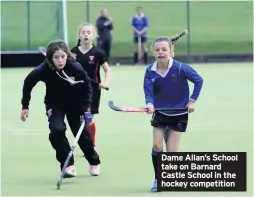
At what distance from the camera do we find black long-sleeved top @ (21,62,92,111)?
1002 centimetres

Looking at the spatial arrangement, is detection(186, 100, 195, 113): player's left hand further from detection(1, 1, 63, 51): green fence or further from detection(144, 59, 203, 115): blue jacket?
detection(1, 1, 63, 51): green fence

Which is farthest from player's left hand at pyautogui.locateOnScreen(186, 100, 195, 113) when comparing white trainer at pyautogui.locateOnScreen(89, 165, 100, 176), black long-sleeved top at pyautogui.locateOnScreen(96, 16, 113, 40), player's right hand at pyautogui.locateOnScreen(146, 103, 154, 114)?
black long-sleeved top at pyautogui.locateOnScreen(96, 16, 113, 40)

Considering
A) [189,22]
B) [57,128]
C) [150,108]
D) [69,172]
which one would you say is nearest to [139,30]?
[189,22]

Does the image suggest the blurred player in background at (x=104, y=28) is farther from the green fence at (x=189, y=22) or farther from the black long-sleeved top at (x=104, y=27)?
the green fence at (x=189, y=22)

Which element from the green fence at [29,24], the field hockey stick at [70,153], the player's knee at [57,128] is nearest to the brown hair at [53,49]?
the player's knee at [57,128]

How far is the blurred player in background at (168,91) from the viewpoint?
9469 mm

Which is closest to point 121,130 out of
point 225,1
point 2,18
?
point 2,18

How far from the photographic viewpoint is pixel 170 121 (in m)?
9.55

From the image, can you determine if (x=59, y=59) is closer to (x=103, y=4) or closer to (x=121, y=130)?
(x=121, y=130)

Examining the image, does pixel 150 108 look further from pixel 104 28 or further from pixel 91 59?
pixel 104 28

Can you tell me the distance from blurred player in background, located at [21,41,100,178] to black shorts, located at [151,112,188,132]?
91cm

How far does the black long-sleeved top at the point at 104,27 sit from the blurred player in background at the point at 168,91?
71.9 feet

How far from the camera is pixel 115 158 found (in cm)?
1171

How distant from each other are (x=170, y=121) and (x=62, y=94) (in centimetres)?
132
